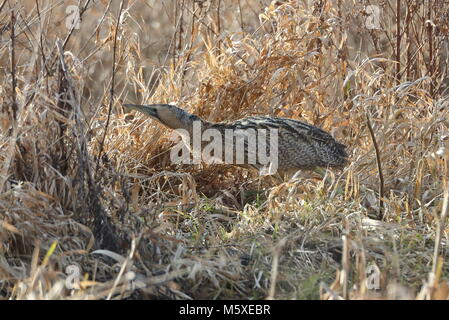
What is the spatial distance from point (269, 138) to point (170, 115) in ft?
1.60

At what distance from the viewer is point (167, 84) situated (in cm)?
429

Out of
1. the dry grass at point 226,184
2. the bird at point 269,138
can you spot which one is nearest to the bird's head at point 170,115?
the bird at point 269,138

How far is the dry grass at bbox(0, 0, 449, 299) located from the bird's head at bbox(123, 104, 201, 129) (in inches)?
5.6

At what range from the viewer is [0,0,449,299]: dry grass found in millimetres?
2752

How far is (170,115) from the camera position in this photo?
398 cm

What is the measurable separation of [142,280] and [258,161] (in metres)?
1.52

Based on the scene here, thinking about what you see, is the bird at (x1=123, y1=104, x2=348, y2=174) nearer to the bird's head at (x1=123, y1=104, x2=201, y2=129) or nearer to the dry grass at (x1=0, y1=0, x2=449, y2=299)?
the bird's head at (x1=123, y1=104, x2=201, y2=129)

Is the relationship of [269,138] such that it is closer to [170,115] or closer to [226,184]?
[226,184]

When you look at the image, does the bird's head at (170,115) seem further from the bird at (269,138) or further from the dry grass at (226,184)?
the dry grass at (226,184)

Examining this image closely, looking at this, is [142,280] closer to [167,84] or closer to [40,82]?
[40,82]

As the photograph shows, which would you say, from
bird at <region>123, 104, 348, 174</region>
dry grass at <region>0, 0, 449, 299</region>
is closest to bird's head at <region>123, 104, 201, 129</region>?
bird at <region>123, 104, 348, 174</region>

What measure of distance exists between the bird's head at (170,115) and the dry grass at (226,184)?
0.14 meters

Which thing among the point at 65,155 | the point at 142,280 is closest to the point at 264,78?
the point at 65,155
